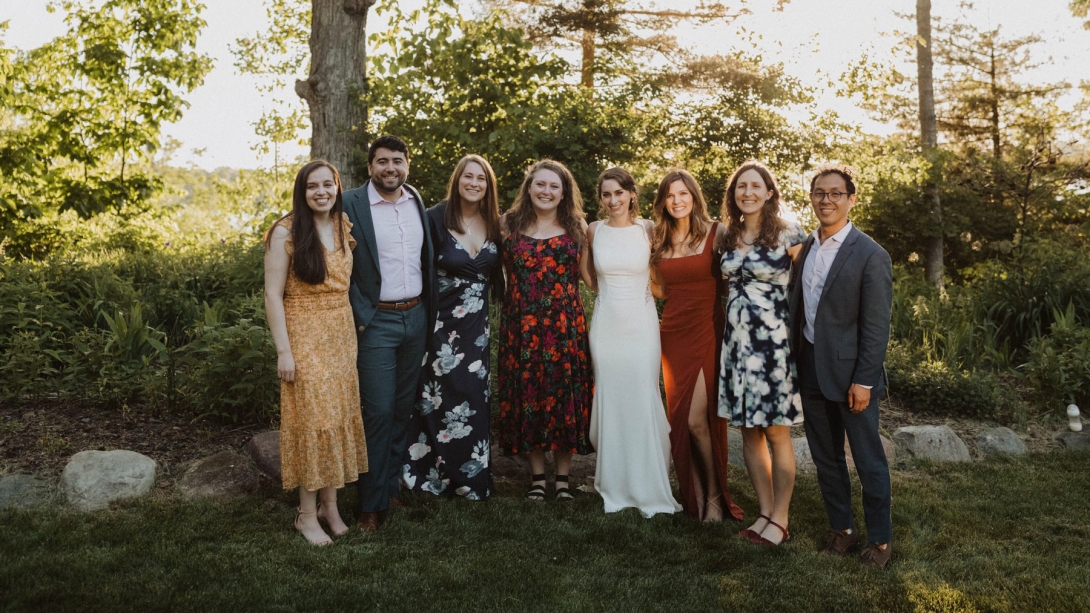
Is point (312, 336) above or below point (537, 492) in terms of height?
above

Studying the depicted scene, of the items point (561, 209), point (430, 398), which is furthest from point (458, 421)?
point (561, 209)

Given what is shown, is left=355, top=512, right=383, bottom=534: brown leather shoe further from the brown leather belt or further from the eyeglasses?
the eyeglasses

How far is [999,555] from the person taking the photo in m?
3.99

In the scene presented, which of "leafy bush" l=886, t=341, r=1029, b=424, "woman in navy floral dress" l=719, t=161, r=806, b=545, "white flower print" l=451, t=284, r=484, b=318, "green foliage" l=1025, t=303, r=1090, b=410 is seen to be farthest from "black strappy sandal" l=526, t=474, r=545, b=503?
"green foliage" l=1025, t=303, r=1090, b=410

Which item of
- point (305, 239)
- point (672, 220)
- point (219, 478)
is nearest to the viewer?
point (305, 239)

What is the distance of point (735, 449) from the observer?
5.97 m

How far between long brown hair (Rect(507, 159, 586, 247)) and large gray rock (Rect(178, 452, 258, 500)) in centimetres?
218

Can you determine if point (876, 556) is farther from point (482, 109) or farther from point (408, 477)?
point (482, 109)

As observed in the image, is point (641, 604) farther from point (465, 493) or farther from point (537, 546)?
point (465, 493)

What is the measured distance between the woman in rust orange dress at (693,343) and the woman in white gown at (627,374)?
0.31 feet

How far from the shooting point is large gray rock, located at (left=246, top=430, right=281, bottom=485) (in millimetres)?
4973

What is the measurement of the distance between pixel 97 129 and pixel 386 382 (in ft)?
27.1

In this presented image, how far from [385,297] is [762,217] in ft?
6.80

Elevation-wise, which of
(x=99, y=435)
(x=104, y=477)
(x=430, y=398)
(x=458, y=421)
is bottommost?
(x=104, y=477)
